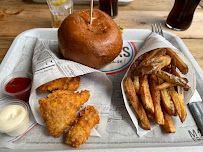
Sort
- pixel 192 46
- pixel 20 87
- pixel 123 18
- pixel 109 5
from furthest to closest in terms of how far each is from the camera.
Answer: pixel 123 18, pixel 109 5, pixel 192 46, pixel 20 87

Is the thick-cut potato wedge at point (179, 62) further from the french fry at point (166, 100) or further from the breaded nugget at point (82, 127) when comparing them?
the breaded nugget at point (82, 127)

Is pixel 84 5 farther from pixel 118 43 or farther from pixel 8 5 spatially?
pixel 118 43

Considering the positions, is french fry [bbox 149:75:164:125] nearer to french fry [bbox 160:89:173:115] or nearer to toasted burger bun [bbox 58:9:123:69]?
french fry [bbox 160:89:173:115]

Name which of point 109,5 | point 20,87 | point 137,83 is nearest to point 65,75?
point 20,87

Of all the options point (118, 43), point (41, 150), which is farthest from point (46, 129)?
point (118, 43)

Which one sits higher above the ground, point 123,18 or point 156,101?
point 123,18

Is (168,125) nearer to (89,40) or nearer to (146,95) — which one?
(146,95)
